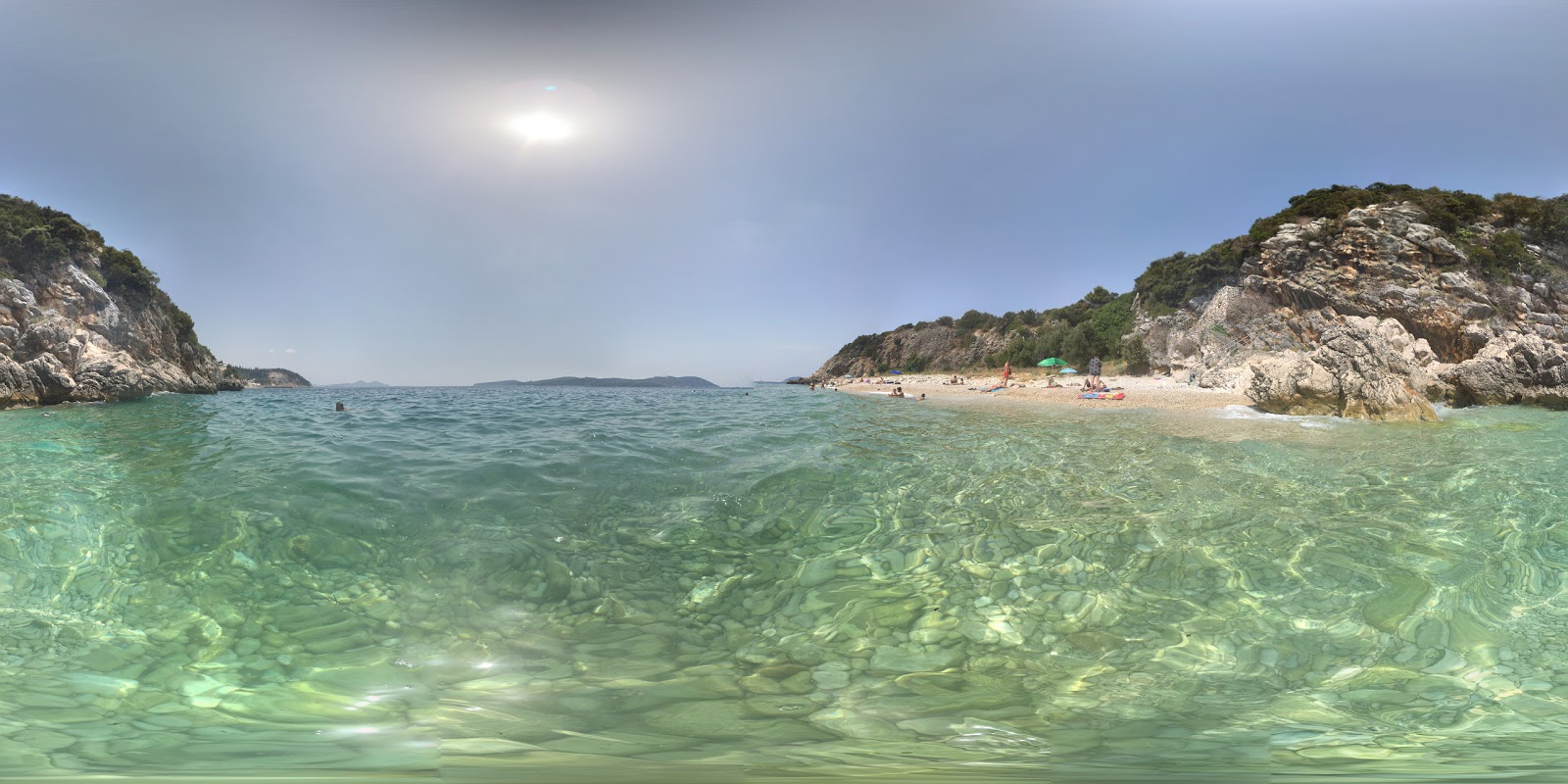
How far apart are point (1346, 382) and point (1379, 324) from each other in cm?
1683

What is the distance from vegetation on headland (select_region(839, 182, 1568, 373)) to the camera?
28453 mm

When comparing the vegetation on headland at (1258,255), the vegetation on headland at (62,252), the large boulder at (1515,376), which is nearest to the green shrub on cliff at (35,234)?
the vegetation on headland at (62,252)

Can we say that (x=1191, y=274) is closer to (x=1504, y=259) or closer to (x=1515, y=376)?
(x=1504, y=259)

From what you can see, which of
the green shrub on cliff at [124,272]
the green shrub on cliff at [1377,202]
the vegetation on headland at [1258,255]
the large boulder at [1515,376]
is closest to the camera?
the large boulder at [1515,376]

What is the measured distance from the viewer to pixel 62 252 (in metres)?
35.0

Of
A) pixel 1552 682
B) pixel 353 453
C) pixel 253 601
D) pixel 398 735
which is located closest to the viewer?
pixel 398 735

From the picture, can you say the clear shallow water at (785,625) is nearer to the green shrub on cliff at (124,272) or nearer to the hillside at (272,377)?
the green shrub on cliff at (124,272)

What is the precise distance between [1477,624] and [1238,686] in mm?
2144

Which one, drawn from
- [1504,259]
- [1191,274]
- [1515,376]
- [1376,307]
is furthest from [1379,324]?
[1191,274]

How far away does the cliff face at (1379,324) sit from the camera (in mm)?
17391

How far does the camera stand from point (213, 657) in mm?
2930

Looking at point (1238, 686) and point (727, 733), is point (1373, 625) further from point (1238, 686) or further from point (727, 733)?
point (727, 733)

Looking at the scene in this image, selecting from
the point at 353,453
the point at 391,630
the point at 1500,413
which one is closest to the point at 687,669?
the point at 391,630

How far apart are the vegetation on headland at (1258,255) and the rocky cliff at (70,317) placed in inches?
3033
